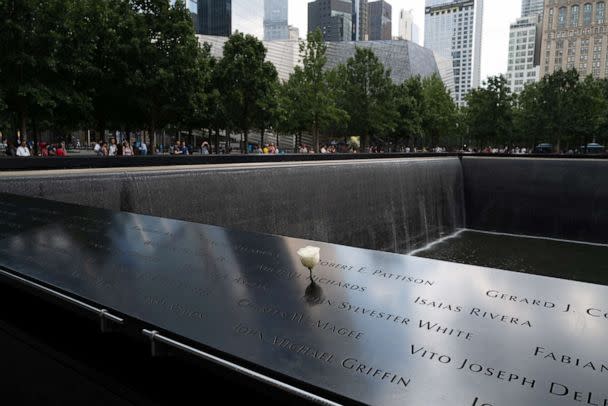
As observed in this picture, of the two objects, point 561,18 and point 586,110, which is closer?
point 586,110

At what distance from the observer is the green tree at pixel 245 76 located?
2904cm

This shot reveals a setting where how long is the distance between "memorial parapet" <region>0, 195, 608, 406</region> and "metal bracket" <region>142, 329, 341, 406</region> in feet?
0.08

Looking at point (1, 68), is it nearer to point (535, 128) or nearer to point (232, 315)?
point (232, 315)

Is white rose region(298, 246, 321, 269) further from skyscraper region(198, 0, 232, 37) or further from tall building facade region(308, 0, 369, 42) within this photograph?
tall building facade region(308, 0, 369, 42)

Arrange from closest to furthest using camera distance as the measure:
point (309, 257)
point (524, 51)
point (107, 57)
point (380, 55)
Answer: point (309, 257) → point (107, 57) → point (380, 55) → point (524, 51)

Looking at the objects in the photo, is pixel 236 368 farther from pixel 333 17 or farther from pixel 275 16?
pixel 333 17

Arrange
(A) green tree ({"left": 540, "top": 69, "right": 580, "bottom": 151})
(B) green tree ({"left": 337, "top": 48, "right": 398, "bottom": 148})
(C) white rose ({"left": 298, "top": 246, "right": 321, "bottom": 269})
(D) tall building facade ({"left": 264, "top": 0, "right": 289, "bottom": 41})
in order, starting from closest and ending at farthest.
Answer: (C) white rose ({"left": 298, "top": 246, "right": 321, "bottom": 269})
(B) green tree ({"left": 337, "top": 48, "right": 398, "bottom": 148})
(A) green tree ({"left": 540, "top": 69, "right": 580, "bottom": 151})
(D) tall building facade ({"left": 264, "top": 0, "right": 289, "bottom": 41})

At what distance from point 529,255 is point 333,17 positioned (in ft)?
589

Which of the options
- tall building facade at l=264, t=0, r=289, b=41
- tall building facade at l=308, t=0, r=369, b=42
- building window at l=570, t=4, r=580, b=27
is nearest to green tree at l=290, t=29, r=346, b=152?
building window at l=570, t=4, r=580, b=27

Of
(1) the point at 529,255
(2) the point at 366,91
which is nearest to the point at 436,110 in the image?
(2) the point at 366,91

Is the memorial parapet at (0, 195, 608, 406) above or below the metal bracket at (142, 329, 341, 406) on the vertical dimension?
above

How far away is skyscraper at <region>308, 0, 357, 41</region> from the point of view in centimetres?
17500

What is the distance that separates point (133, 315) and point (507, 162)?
15.6m

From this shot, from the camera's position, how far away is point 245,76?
2903 cm
